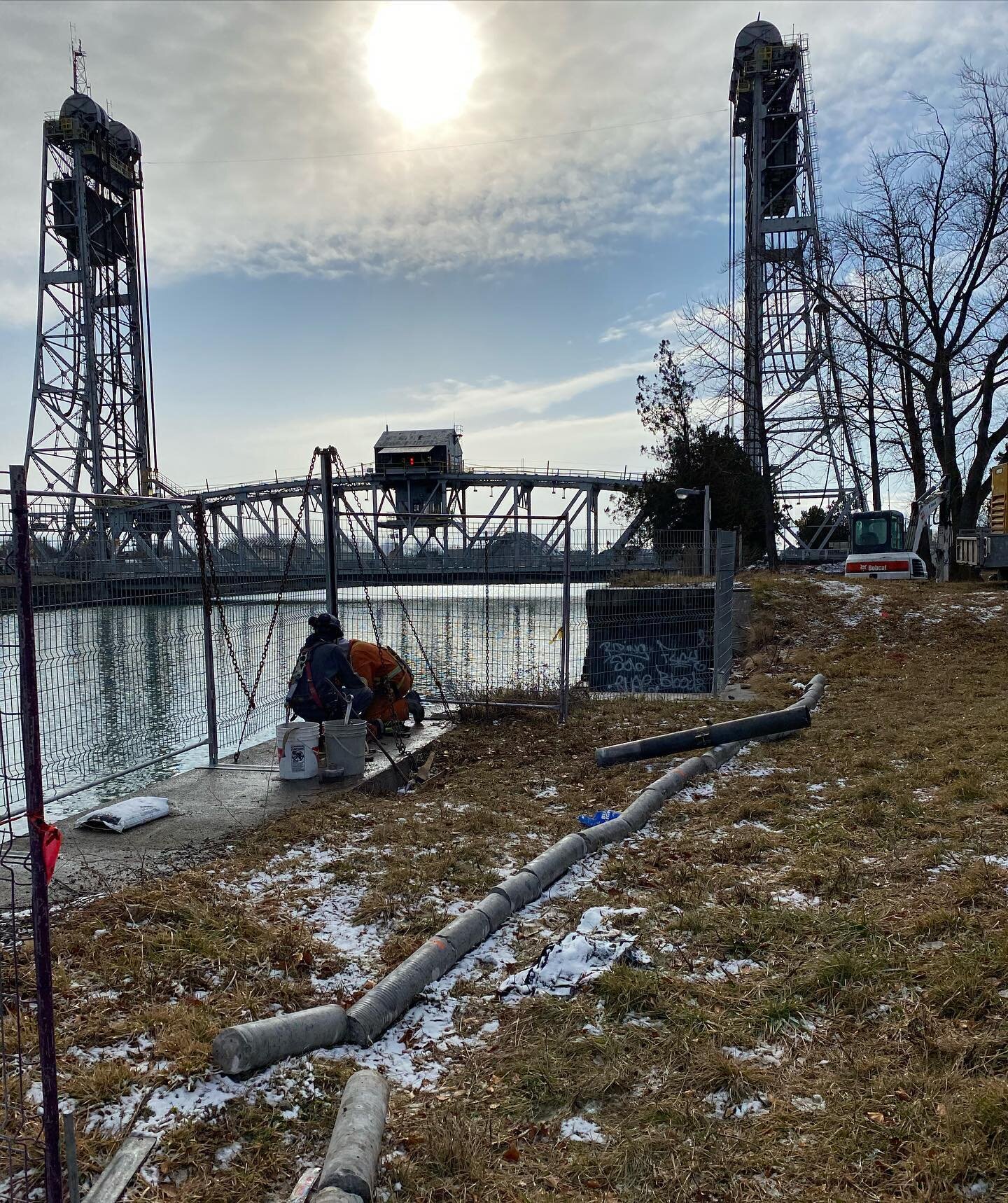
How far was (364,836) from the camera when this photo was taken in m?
5.62

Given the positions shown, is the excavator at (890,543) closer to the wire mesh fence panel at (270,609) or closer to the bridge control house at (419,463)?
the wire mesh fence panel at (270,609)

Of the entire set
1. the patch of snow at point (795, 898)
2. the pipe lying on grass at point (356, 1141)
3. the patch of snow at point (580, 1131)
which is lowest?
the patch of snow at point (580, 1131)

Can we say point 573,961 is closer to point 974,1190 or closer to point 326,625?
point 974,1190

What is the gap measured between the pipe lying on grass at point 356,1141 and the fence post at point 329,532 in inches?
245

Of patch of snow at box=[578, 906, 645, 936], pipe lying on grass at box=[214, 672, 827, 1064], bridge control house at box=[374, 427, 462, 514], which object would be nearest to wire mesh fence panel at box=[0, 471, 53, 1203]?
pipe lying on grass at box=[214, 672, 827, 1064]

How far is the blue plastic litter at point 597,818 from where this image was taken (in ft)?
18.7

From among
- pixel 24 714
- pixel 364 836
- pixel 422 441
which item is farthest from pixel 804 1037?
pixel 422 441

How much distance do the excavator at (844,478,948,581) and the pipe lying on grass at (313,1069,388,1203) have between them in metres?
20.4

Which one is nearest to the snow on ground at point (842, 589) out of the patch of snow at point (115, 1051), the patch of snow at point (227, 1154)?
the patch of snow at point (115, 1051)

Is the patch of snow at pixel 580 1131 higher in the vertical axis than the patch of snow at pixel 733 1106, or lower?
lower

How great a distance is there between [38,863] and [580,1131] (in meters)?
1.90

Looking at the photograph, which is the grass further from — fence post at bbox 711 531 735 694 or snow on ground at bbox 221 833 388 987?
fence post at bbox 711 531 735 694

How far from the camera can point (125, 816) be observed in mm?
5547

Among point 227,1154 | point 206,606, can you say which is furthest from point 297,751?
point 227,1154
